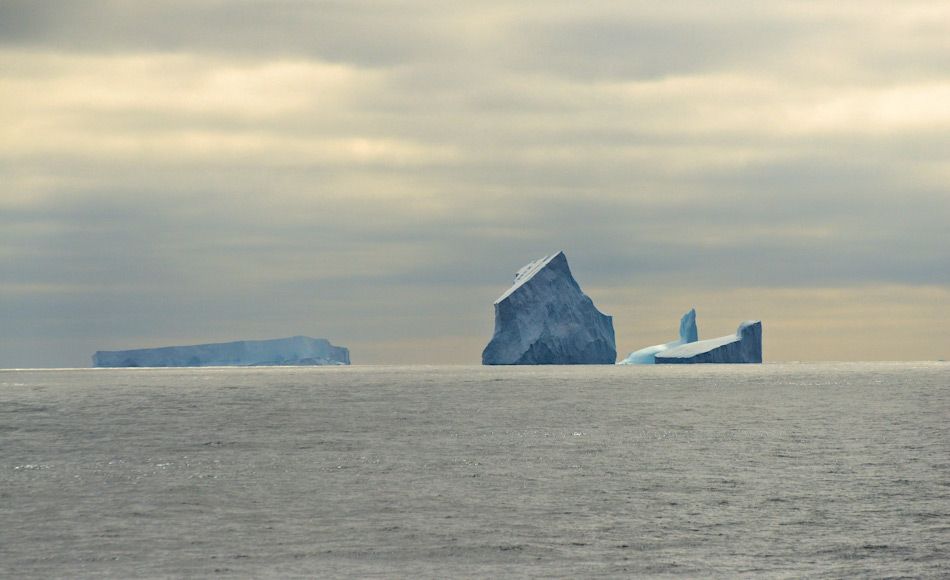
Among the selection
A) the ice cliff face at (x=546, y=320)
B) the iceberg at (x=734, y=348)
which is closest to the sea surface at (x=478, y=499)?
the ice cliff face at (x=546, y=320)

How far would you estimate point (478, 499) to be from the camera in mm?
29047

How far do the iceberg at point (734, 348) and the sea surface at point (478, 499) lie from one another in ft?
324

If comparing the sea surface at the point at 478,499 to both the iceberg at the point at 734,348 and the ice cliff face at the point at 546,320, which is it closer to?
the ice cliff face at the point at 546,320

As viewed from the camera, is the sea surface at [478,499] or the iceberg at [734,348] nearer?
the sea surface at [478,499]

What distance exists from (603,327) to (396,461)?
122 metres

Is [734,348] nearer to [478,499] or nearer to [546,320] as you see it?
[546,320]

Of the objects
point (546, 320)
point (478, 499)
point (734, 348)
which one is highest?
point (546, 320)

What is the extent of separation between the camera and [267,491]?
31.1 m

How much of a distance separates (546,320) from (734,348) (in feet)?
95.0

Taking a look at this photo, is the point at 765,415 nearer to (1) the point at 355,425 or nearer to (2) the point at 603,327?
(1) the point at 355,425

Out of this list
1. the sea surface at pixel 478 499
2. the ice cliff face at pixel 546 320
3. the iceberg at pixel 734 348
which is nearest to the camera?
the sea surface at pixel 478 499

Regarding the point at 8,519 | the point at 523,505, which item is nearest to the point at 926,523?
the point at 523,505

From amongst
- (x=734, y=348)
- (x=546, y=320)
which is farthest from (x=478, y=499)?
(x=734, y=348)

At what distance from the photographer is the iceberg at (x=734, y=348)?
516ft
